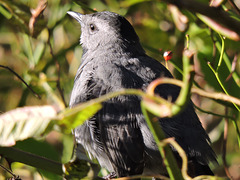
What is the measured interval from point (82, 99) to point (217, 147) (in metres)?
2.19

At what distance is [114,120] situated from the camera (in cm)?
275

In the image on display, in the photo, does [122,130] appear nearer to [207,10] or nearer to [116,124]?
[116,124]

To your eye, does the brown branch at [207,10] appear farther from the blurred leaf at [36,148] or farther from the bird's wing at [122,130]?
the blurred leaf at [36,148]

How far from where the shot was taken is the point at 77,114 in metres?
1.46

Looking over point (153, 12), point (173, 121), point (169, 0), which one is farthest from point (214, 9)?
point (153, 12)

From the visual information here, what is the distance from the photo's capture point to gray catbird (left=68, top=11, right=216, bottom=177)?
8.81ft

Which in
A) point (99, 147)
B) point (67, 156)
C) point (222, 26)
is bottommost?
point (67, 156)

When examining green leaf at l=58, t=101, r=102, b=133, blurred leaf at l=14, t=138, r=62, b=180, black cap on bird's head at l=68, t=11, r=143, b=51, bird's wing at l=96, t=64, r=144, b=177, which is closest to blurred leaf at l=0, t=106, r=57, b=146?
green leaf at l=58, t=101, r=102, b=133

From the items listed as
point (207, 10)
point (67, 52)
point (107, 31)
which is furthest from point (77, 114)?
point (67, 52)

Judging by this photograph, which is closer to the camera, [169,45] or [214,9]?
[214,9]

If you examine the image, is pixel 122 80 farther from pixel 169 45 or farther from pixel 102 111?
pixel 169 45

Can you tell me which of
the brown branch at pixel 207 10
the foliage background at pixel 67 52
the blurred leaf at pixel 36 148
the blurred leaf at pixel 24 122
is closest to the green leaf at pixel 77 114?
the blurred leaf at pixel 24 122

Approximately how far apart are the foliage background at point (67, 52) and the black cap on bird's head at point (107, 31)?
0.21 m

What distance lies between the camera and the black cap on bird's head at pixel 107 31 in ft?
11.6
